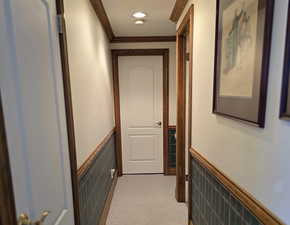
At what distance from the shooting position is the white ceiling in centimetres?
194

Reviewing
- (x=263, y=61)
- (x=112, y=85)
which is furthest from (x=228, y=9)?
(x=112, y=85)

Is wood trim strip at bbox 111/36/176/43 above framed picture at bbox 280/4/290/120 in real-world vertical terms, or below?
above

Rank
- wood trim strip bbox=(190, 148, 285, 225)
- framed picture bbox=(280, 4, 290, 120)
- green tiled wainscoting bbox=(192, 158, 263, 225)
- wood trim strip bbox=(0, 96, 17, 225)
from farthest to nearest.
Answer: green tiled wainscoting bbox=(192, 158, 263, 225), wood trim strip bbox=(190, 148, 285, 225), framed picture bbox=(280, 4, 290, 120), wood trim strip bbox=(0, 96, 17, 225)

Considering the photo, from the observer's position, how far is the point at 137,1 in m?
1.89

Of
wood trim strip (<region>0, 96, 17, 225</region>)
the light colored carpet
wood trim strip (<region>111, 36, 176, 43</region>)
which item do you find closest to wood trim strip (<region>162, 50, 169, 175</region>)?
wood trim strip (<region>111, 36, 176, 43</region>)

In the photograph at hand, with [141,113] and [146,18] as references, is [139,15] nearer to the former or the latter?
[146,18]

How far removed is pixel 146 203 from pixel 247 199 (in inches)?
72.9

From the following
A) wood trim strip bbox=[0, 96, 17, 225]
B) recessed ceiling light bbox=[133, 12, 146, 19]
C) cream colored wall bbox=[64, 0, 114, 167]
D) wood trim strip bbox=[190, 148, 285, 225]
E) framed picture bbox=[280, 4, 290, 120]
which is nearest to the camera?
wood trim strip bbox=[0, 96, 17, 225]

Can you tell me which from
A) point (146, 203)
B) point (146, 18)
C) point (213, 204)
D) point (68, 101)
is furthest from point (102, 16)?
point (146, 203)

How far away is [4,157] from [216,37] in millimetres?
1251

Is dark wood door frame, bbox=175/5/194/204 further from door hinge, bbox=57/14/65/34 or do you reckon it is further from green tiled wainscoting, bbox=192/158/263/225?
door hinge, bbox=57/14/65/34

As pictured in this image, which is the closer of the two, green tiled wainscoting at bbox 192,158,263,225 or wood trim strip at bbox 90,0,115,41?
green tiled wainscoting at bbox 192,158,263,225

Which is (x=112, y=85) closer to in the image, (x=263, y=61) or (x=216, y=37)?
(x=216, y=37)

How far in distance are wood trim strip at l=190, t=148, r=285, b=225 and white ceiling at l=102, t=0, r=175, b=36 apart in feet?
5.57
